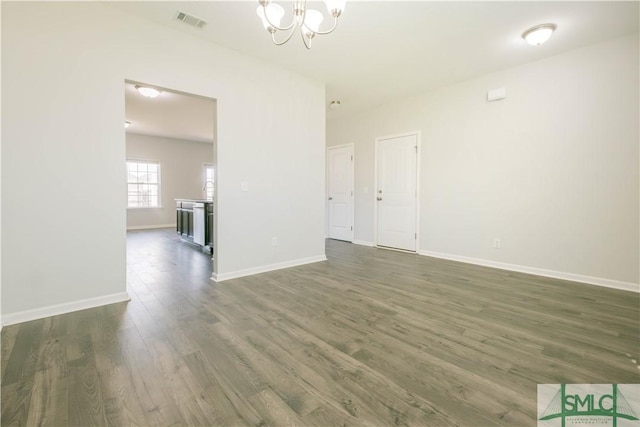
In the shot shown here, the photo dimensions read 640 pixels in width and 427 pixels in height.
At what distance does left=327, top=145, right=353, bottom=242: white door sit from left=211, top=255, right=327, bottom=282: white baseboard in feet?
6.04

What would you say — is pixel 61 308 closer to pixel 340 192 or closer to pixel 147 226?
pixel 340 192

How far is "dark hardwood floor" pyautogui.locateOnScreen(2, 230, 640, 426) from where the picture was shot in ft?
4.42

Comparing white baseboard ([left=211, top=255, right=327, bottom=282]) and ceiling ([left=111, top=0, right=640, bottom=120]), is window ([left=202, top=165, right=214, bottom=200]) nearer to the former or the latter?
white baseboard ([left=211, top=255, right=327, bottom=282])

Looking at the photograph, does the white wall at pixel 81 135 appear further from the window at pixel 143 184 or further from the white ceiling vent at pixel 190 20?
the window at pixel 143 184

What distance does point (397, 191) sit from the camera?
5246 mm

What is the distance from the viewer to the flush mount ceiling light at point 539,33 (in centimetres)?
290

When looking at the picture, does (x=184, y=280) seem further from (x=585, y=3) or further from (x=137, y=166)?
(x=137, y=166)

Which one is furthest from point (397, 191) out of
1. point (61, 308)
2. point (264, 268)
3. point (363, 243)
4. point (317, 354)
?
point (61, 308)

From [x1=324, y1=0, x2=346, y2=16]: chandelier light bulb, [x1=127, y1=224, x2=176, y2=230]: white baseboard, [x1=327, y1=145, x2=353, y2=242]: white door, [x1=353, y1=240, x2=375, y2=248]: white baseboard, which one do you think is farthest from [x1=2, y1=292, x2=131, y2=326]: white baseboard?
[x1=127, y1=224, x2=176, y2=230]: white baseboard

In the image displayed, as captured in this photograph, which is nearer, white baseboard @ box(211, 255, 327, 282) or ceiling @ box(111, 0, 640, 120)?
ceiling @ box(111, 0, 640, 120)

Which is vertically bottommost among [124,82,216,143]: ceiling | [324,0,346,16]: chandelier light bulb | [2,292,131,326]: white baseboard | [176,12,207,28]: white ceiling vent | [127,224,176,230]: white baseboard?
[2,292,131,326]: white baseboard

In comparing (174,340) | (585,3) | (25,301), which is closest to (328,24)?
(585,3)

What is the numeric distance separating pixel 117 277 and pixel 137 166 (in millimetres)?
6859

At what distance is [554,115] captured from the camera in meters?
3.53
